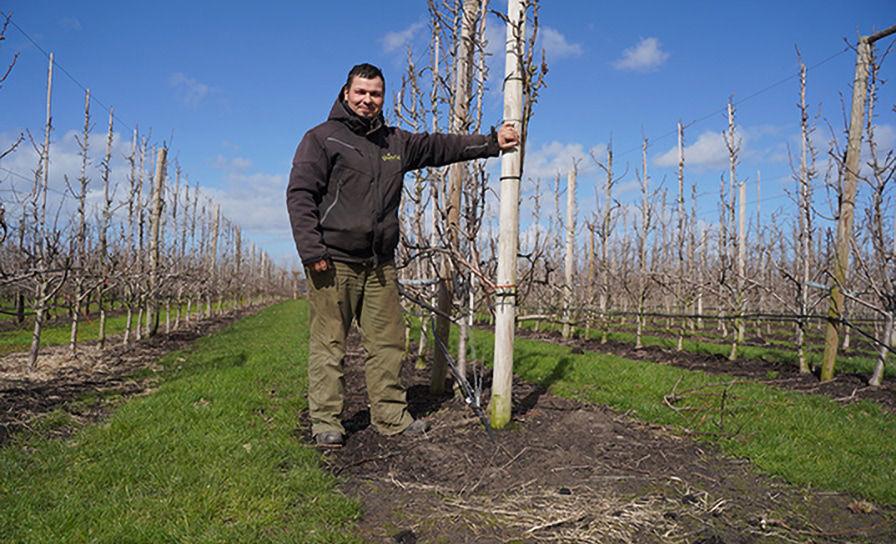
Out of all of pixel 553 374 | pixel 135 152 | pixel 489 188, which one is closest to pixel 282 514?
pixel 489 188

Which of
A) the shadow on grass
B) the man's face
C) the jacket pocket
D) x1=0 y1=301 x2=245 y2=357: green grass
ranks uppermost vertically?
the man's face

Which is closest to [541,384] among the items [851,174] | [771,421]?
[771,421]

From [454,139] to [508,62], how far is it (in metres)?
0.62

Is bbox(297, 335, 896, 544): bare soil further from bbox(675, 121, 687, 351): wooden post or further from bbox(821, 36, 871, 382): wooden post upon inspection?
bbox(675, 121, 687, 351): wooden post

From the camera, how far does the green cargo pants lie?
3697 mm

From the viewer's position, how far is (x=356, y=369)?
285 inches

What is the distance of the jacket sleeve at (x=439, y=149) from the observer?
3721 millimetres

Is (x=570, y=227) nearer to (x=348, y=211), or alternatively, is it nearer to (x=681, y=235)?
(x=681, y=235)

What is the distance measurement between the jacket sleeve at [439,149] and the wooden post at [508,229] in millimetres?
208

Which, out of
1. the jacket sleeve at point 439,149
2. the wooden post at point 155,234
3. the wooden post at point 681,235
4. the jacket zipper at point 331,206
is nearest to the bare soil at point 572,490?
the jacket zipper at point 331,206

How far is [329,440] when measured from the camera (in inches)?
145

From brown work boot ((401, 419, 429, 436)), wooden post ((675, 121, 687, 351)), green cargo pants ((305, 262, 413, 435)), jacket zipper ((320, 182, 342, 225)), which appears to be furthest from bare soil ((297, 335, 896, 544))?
wooden post ((675, 121, 687, 351))

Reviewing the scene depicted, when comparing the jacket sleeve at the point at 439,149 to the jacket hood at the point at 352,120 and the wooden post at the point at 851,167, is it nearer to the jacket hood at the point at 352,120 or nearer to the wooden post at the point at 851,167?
the jacket hood at the point at 352,120

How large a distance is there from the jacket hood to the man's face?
0.03 metres
